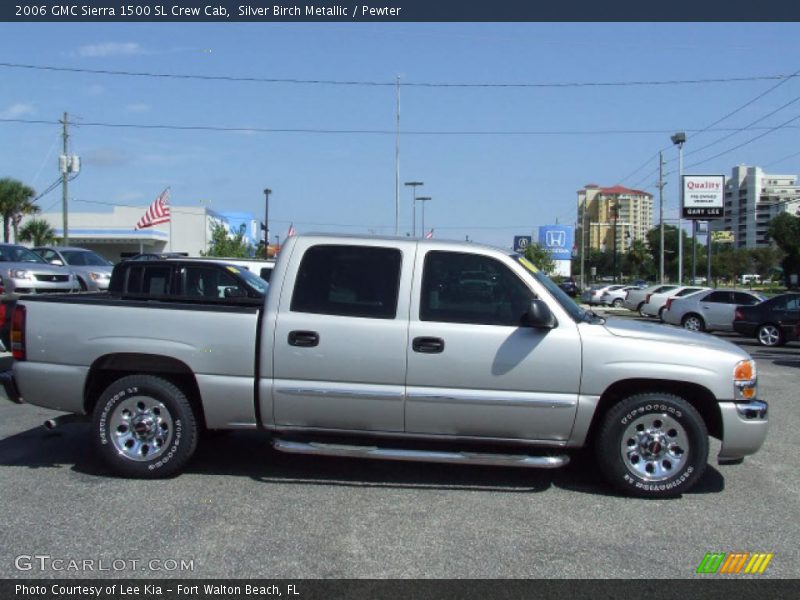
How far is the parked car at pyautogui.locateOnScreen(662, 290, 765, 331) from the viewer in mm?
22922

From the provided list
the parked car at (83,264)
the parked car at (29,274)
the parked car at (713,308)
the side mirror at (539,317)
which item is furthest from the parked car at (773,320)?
the parked car at (29,274)

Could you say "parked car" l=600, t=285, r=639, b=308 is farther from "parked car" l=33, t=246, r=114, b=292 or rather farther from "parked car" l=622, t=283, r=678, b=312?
"parked car" l=33, t=246, r=114, b=292

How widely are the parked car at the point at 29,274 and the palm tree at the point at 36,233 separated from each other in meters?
34.1

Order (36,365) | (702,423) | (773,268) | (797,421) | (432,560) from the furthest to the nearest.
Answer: (773,268), (797,421), (36,365), (702,423), (432,560)

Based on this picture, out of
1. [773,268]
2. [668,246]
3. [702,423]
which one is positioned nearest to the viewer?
[702,423]

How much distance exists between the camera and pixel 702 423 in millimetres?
5605

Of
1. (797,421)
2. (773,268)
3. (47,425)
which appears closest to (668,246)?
(773,268)

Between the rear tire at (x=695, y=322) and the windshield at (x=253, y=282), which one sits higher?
the windshield at (x=253, y=282)

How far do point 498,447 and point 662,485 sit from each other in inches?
51.0

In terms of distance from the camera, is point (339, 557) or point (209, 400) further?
point (209, 400)

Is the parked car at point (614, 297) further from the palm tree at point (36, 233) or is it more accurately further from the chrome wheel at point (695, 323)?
the palm tree at point (36, 233)

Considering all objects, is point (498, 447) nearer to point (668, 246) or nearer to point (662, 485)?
point (662, 485)

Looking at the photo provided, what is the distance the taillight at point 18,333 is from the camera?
6.06 metres

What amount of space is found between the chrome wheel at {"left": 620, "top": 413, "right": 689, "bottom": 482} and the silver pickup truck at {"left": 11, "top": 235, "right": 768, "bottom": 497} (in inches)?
0.4
